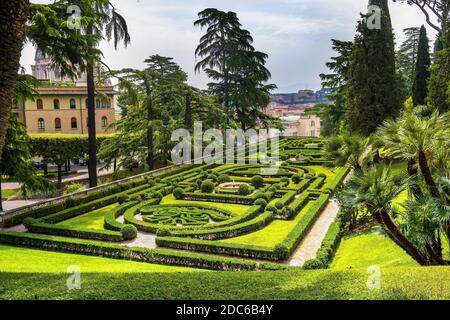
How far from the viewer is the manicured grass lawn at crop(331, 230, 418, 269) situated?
9.10 metres

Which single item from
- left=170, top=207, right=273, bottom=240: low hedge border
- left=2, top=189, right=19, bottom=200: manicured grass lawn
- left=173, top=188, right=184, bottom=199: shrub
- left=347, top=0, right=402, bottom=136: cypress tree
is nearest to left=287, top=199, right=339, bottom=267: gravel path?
left=170, top=207, right=273, bottom=240: low hedge border

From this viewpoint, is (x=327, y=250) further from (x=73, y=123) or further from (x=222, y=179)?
(x=73, y=123)

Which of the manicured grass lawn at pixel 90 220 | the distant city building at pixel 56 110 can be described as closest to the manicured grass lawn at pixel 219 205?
the manicured grass lawn at pixel 90 220

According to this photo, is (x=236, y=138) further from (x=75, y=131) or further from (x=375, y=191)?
(x=375, y=191)

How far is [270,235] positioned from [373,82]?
16.7 metres

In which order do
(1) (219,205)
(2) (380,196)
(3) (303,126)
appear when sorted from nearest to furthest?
(2) (380,196), (1) (219,205), (3) (303,126)

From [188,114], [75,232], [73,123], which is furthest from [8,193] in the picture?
[73,123]

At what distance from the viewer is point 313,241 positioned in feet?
43.2

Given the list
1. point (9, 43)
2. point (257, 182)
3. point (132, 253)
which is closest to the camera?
point (9, 43)

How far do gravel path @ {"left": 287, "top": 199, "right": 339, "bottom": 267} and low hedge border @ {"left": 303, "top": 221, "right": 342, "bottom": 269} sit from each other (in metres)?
0.54

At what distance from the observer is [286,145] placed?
38.0 meters

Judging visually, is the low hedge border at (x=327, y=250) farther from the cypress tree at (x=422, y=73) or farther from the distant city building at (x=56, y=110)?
the distant city building at (x=56, y=110)

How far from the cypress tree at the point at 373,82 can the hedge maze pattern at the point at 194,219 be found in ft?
14.5

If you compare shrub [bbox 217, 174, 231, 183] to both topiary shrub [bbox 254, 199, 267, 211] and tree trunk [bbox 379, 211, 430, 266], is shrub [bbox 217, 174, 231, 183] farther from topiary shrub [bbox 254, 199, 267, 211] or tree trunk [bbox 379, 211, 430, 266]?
tree trunk [bbox 379, 211, 430, 266]
